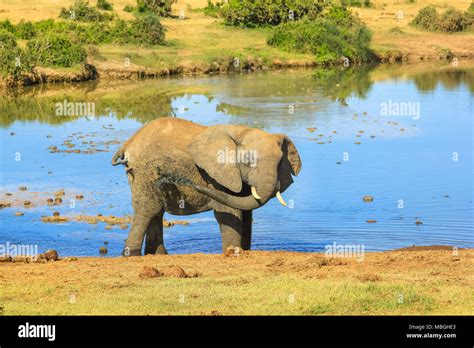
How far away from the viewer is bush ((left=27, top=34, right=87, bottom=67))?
49125mm

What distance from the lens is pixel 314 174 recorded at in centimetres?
2475

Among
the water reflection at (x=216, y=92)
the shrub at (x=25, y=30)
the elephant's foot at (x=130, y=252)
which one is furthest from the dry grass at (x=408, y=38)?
the elephant's foot at (x=130, y=252)

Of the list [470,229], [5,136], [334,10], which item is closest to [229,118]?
[5,136]

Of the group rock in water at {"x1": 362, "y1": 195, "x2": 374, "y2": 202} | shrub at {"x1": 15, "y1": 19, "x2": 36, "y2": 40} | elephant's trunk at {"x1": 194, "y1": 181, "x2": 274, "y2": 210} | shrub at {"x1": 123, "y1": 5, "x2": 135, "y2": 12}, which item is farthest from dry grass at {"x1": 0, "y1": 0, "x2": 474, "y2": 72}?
elephant's trunk at {"x1": 194, "y1": 181, "x2": 274, "y2": 210}

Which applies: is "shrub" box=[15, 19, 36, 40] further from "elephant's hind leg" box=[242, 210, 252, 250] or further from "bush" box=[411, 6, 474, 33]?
"elephant's hind leg" box=[242, 210, 252, 250]

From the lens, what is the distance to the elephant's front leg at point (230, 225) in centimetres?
1587

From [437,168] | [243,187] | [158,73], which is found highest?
[243,187]

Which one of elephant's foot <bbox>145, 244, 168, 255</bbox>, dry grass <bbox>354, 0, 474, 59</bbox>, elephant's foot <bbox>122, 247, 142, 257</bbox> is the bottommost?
dry grass <bbox>354, 0, 474, 59</bbox>

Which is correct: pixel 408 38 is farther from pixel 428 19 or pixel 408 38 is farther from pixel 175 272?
pixel 175 272

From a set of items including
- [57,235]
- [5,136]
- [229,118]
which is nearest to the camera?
[57,235]

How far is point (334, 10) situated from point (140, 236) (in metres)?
49.4

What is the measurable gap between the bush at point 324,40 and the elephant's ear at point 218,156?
43.7 meters
